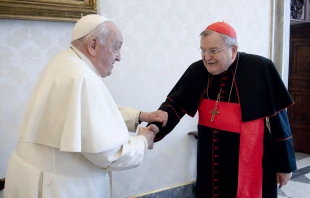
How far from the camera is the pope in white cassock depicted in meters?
1.53

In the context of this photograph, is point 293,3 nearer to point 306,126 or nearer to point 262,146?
point 306,126

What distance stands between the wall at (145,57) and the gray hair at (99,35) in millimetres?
892

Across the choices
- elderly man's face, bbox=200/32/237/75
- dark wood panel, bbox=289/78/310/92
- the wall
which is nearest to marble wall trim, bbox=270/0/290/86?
the wall

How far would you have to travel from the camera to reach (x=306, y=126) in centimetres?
534

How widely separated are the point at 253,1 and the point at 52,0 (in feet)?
7.18

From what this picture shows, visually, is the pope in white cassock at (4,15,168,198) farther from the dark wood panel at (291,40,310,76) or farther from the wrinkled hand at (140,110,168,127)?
the dark wood panel at (291,40,310,76)

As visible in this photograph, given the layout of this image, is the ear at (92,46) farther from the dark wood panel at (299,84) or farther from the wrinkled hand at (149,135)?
the dark wood panel at (299,84)

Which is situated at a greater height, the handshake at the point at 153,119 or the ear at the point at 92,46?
the ear at the point at 92,46

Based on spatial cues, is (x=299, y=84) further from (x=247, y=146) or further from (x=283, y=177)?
(x=247, y=146)

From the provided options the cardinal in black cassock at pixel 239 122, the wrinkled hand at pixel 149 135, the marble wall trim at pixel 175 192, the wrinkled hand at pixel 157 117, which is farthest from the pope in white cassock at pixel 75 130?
the marble wall trim at pixel 175 192

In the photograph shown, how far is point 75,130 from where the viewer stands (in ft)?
4.87

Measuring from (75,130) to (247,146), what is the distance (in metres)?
1.08

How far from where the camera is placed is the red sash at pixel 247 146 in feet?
6.66

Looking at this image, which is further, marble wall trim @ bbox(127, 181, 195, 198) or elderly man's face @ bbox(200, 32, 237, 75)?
marble wall trim @ bbox(127, 181, 195, 198)
